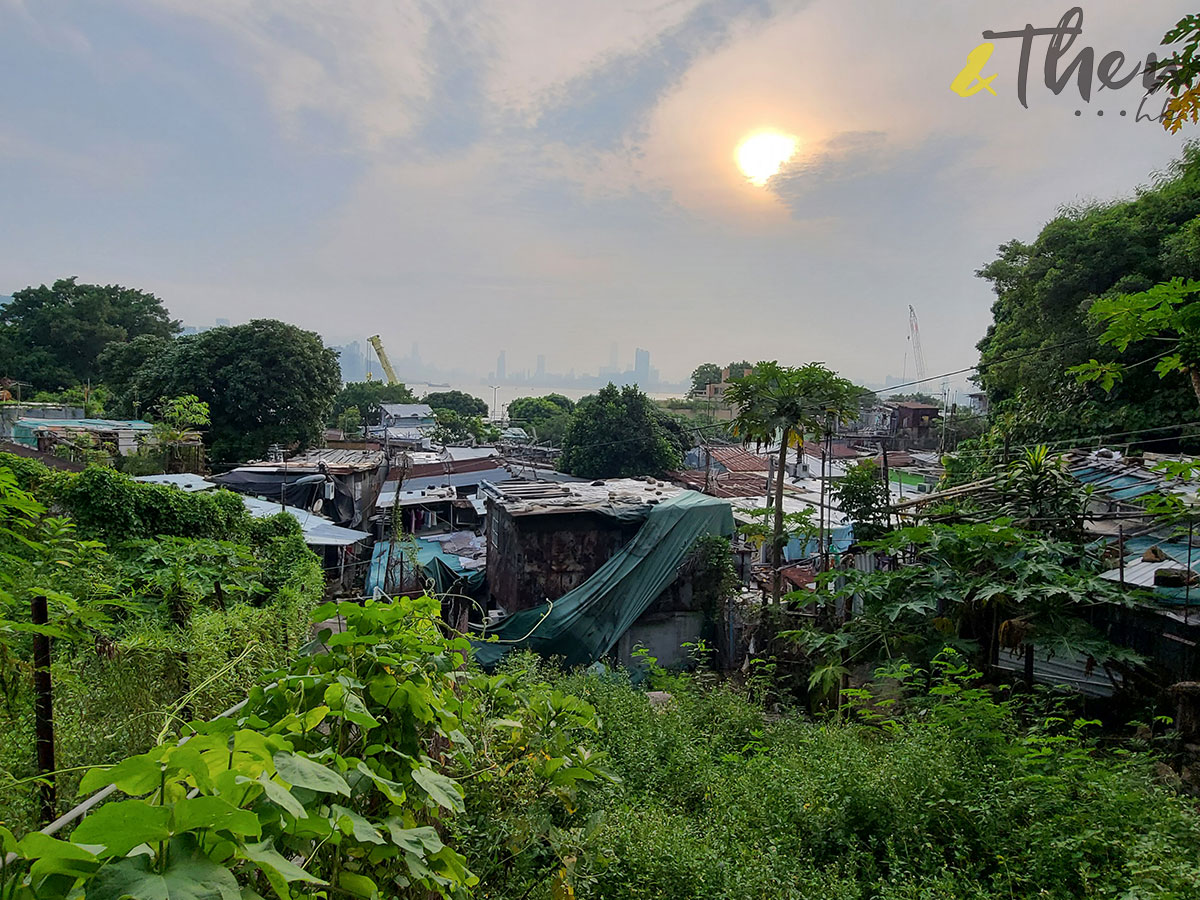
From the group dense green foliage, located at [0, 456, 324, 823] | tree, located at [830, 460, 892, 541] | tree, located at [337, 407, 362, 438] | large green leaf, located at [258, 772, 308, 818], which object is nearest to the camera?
large green leaf, located at [258, 772, 308, 818]

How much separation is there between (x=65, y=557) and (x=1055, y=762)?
19.0ft

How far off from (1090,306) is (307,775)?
532 inches

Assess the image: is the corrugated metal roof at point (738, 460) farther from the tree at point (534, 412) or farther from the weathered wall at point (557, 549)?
the tree at point (534, 412)

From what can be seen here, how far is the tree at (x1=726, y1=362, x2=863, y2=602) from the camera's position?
692 centimetres

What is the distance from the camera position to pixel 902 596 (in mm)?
5789

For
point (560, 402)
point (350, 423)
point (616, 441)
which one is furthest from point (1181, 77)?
point (560, 402)

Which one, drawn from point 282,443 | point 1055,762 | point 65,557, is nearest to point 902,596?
point 1055,762

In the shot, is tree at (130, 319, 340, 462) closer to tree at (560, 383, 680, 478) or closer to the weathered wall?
tree at (560, 383, 680, 478)

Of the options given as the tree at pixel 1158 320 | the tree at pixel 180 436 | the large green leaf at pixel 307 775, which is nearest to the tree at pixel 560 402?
the tree at pixel 180 436

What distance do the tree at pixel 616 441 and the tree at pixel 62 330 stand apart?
24265mm

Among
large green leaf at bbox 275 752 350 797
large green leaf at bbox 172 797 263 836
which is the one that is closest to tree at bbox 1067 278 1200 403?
large green leaf at bbox 275 752 350 797

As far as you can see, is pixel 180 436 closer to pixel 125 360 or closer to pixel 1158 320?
pixel 125 360

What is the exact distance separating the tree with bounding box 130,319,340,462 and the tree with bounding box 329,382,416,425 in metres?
22.9

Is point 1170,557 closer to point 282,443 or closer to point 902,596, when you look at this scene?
point 902,596
